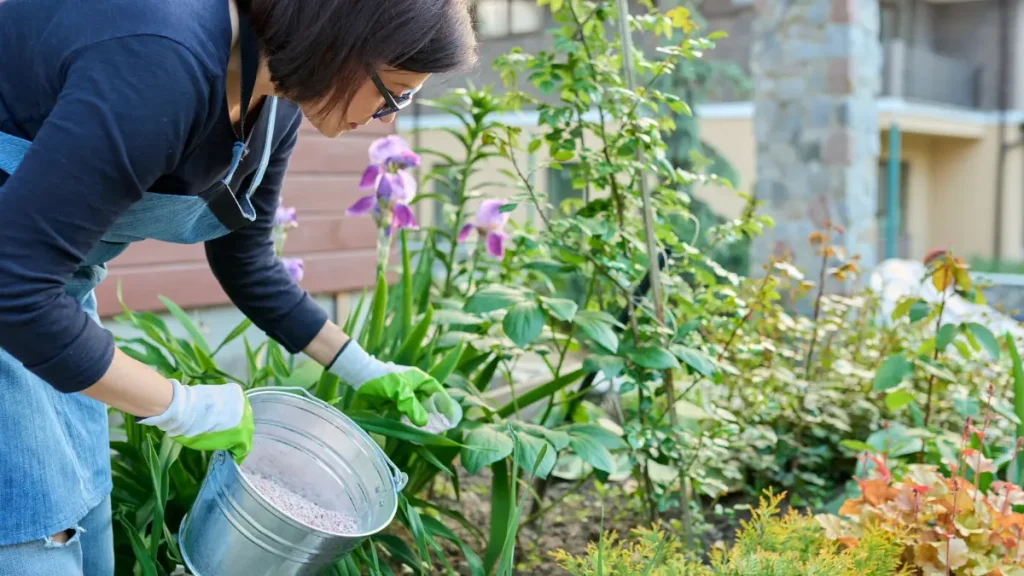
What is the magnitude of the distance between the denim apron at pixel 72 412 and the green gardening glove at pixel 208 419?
0.52 feet

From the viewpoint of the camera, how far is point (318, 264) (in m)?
3.59

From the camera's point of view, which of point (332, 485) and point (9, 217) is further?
point (332, 485)

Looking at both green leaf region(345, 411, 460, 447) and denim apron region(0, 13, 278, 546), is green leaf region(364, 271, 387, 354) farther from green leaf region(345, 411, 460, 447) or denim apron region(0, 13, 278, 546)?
denim apron region(0, 13, 278, 546)

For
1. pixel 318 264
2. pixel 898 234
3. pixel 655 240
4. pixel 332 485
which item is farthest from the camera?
pixel 898 234

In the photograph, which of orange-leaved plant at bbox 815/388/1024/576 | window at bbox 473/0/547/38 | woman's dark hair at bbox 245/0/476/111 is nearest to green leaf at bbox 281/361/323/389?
woman's dark hair at bbox 245/0/476/111

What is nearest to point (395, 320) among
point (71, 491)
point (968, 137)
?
point (71, 491)

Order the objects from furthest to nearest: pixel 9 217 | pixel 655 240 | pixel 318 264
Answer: pixel 318 264 < pixel 655 240 < pixel 9 217

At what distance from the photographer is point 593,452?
1849mm

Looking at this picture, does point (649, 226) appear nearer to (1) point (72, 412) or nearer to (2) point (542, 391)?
(2) point (542, 391)

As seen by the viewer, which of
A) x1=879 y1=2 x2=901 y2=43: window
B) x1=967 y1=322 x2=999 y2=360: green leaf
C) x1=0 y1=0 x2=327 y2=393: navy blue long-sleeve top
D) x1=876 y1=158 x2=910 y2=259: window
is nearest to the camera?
x1=0 y1=0 x2=327 y2=393: navy blue long-sleeve top

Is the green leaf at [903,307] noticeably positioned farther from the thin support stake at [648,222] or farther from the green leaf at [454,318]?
the green leaf at [454,318]

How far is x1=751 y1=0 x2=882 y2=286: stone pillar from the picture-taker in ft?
20.6

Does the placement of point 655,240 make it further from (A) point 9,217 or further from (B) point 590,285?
(A) point 9,217

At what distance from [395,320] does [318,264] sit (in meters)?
1.39
